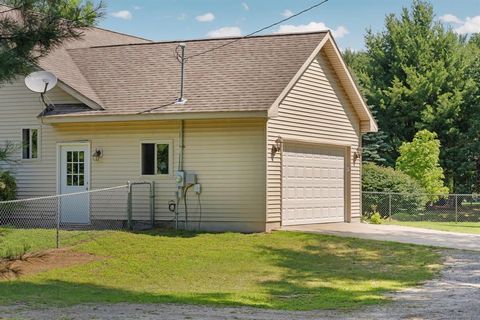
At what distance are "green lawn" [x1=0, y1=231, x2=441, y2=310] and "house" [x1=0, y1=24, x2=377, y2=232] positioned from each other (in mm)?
1655

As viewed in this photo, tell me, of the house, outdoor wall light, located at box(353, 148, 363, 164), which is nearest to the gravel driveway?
the house

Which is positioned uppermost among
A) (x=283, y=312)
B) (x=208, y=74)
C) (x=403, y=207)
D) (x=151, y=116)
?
(x=208, y=74)

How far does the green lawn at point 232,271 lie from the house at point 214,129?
65.1 inches

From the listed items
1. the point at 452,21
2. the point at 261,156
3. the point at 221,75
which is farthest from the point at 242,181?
the point at 452,21

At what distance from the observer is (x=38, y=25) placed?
9523 mm

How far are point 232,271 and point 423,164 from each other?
23.0 metres

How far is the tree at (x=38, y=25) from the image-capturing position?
9.30m

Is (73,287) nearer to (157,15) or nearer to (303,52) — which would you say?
(303,52)

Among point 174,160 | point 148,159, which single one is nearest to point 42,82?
point 148,159

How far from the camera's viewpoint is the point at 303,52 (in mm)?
20578

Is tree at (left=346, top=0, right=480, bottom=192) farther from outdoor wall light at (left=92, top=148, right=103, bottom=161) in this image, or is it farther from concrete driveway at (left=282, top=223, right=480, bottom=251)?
outdoor wall light at (left=92, top=148, right=103, bottom=161)

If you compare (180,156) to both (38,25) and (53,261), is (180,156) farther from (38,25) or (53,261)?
(38,25)

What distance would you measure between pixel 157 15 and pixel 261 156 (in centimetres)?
895

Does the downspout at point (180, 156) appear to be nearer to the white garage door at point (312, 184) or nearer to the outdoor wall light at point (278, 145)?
the outdoor wall light at point (278, 145)
